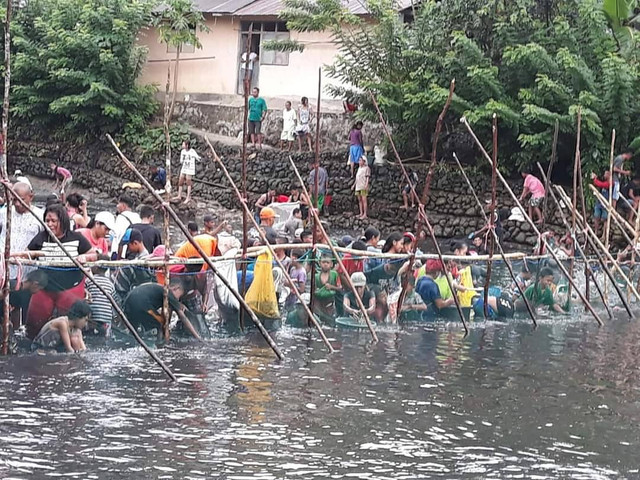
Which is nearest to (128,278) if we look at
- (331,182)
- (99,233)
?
(99,233)

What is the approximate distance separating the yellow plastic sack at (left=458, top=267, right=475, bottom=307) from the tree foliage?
54.3ft

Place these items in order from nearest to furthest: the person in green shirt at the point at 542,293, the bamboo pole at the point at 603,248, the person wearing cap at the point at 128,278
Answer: the person wearing cap at the point at 128,278 → the person in green shirt at the point at 542,293 → the bamboo pole at the point at 603,248

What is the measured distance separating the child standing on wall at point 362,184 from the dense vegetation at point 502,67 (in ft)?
3.92

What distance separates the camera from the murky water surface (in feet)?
30.0

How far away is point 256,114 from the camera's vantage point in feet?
94.1

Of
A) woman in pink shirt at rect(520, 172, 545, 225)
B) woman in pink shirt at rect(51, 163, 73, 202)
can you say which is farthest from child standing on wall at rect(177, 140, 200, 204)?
woman in pink shirt at rect(520, 172, 545, 225)

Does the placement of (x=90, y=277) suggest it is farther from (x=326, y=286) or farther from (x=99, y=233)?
(x=326, y=286)

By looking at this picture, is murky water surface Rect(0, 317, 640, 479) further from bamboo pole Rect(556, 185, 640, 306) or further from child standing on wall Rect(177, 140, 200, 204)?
child standing on wall Rect(177, 140, 200, 204)

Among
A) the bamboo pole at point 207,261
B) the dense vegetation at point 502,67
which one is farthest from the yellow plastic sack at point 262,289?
the dense vegetation at point 502,67

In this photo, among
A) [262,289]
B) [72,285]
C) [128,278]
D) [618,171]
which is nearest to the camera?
[72,285]

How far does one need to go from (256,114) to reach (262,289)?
15.1 metres

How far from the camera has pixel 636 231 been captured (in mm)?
18625

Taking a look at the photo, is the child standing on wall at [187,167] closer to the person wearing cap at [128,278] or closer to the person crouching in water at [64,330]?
the person wearing cap at [128,278]

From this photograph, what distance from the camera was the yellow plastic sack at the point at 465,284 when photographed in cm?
1572
